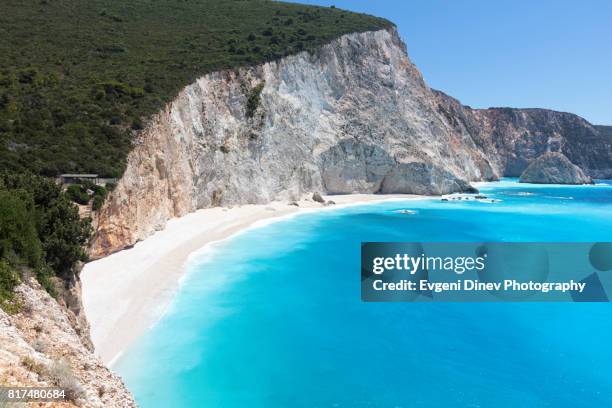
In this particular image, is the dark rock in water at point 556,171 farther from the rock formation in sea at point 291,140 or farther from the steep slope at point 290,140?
the steep slope at point 290,140

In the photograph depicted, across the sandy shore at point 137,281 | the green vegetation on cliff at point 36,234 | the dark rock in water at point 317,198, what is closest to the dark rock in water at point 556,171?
the dark rock in water at point 317,198

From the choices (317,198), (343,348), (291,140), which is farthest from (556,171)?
(343,348)

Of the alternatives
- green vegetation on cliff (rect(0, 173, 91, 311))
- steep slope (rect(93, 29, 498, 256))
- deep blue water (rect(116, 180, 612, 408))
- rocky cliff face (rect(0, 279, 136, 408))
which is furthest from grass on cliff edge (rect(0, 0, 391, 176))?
rocky cliff face (rect(0, 279, 136, 408))

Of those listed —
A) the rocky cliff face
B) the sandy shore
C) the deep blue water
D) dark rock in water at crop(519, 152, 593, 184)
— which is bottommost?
the deep blue water

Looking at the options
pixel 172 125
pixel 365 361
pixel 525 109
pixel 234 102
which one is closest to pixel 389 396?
pixel 365 361

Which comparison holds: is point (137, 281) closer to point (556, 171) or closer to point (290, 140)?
point (290, 140)

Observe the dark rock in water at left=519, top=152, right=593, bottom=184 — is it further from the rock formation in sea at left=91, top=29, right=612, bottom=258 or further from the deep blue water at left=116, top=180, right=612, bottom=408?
the deep blue water at left=116, top=180, right=612, bottom=408
